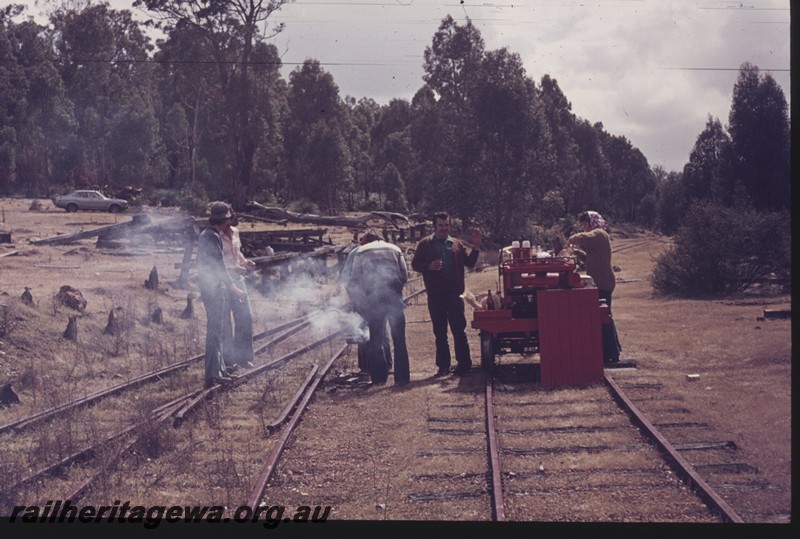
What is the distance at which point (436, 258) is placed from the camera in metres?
10.6

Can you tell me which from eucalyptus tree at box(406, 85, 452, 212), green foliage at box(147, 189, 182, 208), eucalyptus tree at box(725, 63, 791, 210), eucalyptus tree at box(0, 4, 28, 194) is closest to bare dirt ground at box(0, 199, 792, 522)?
eucalyptus tree at box(725, 63, 791, 210)

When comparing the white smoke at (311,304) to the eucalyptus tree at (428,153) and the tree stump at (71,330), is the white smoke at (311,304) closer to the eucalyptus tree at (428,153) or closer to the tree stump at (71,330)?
the tree stump at (71,330)

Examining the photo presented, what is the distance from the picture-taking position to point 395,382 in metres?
10.8

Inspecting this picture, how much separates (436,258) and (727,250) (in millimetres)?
11333

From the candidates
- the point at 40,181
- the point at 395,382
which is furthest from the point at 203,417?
the point at 40,181

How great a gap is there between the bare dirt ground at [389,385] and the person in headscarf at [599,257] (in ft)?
1.95

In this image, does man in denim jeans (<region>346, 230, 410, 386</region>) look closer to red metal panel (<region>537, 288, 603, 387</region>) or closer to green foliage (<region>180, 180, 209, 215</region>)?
red metal panel (<region>537, 288, 603, 387</region>)

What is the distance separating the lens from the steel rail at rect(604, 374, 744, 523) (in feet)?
18.7

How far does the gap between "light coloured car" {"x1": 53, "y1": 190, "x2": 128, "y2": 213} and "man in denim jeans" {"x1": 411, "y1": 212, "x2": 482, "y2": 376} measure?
37.9 metres

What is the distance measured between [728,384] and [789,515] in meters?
4.61

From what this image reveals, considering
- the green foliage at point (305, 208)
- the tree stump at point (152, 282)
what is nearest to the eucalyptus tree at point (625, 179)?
the green foliage at point (305, 208)

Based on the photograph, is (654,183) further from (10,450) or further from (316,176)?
(10,450)

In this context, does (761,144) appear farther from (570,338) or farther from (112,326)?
(112,326)

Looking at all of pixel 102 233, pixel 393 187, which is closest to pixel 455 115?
pixel 393 187
